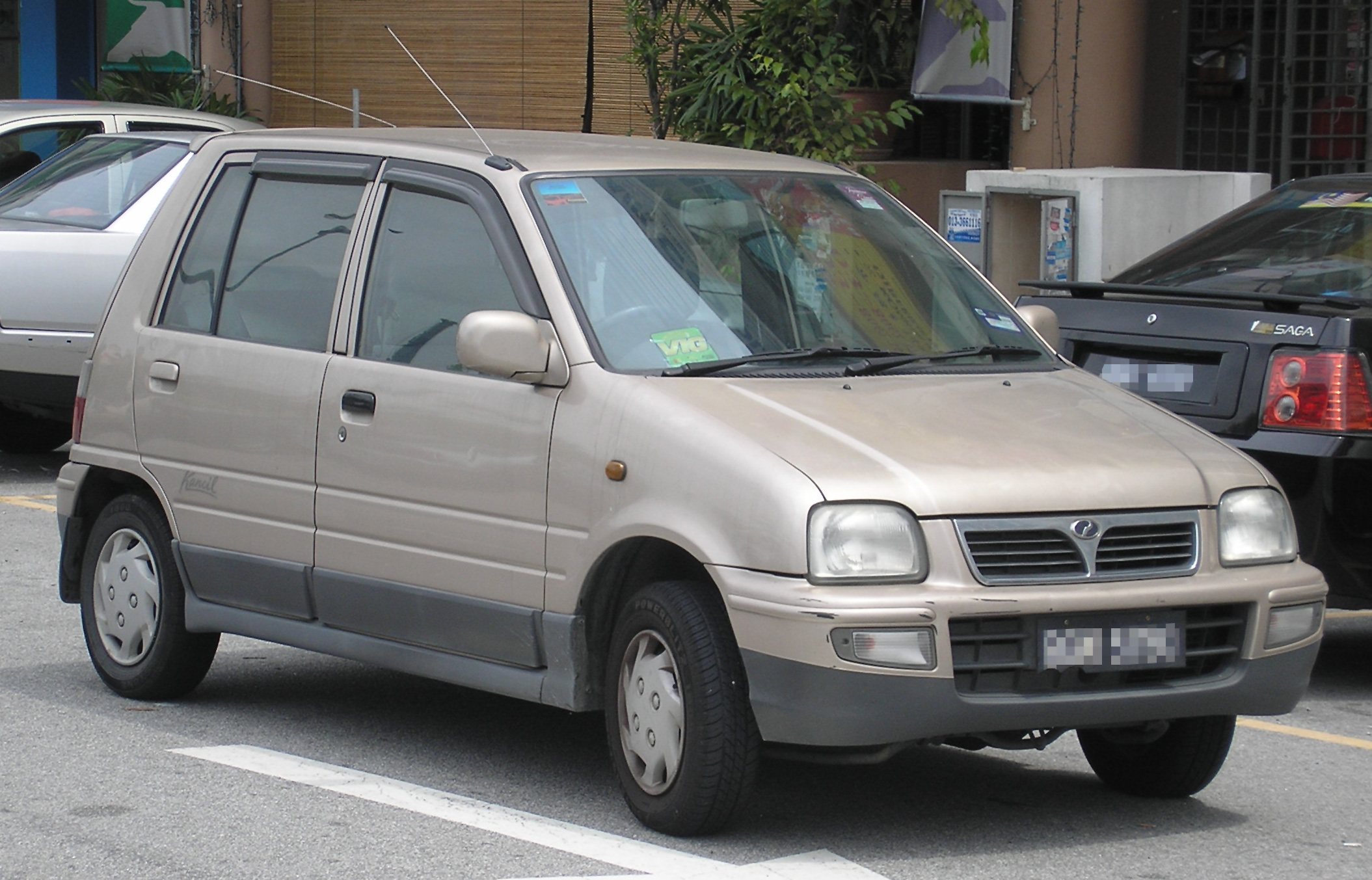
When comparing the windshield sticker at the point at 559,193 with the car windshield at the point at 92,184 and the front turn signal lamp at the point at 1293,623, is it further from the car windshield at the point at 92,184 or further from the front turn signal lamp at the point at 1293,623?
the car windshield at the point at 92,184

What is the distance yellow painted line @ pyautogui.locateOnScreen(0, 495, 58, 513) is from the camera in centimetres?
1082

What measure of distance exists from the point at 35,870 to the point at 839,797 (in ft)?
6.72

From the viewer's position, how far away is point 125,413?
21.6ft

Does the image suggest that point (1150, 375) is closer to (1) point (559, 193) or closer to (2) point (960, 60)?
(1) point (559, 193)

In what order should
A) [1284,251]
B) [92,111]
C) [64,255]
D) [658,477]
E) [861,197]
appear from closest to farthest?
[658,477], [861,197], [1284,251], [64,255], [92,111]

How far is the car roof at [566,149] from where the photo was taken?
229 inches

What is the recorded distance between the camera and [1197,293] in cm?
704

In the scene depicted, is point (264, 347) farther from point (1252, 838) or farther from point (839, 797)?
point (1252, 838)

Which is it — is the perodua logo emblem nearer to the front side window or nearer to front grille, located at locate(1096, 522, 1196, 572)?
front grille, located at locate(1096, 522, 1196, 572)

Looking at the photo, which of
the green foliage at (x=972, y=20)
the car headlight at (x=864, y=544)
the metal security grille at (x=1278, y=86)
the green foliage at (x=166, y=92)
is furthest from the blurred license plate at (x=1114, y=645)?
the green foliage at (x=166, y=92)

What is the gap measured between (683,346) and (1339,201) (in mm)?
3417

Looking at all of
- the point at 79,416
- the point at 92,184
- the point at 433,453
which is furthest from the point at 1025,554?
the point at 92,184

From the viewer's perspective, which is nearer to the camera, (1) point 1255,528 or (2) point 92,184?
(1) point 1255,528

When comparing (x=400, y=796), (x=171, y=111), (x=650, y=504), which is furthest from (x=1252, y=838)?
(x=171, y=111)
